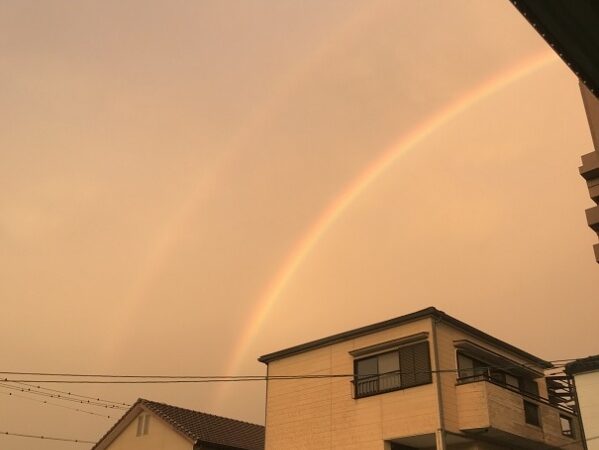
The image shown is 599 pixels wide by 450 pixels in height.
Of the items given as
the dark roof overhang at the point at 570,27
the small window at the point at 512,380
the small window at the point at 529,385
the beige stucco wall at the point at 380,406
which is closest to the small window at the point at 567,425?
the beige stucco wall at the point at 380,406

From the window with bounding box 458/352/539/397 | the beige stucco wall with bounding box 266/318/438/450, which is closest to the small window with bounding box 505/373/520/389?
the window with bounding box 458/352/539/397

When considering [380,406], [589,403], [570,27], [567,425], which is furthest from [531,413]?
[570,27]

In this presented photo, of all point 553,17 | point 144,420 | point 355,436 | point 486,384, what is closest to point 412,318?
point 486,384

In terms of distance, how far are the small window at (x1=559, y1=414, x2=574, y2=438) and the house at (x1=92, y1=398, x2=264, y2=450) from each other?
1424cm

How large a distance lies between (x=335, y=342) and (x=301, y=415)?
3208 millimetres

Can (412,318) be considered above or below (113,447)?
above

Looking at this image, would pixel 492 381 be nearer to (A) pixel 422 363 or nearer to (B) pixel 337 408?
(A) pixel 422 363

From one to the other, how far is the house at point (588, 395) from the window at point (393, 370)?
464 centimetres

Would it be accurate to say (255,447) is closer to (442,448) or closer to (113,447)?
(113,447)

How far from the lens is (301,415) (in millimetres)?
23688

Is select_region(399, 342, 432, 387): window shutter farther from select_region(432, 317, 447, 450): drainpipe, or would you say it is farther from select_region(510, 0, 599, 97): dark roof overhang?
select_region(510, 0, 599, 97): dark roof overhang

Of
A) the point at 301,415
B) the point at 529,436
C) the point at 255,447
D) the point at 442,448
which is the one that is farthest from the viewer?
the point at 255,447

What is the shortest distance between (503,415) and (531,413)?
268 centimetres

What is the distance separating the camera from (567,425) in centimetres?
2428
